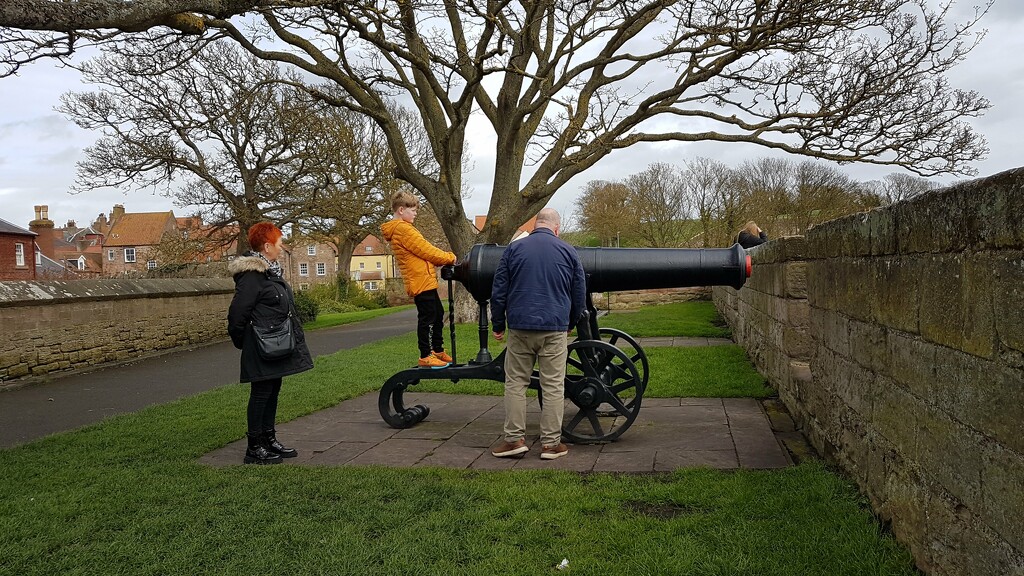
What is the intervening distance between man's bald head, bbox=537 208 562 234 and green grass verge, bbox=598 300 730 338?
27.1 feet

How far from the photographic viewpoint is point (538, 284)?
16.9ft

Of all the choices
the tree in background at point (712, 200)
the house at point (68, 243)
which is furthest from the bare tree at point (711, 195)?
the house at point (68, 243)

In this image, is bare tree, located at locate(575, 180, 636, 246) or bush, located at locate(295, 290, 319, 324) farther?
bare tree, located at locate(575, 180, 636, 246)

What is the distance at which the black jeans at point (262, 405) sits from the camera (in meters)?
5.46

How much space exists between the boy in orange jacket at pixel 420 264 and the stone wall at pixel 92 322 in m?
7.33

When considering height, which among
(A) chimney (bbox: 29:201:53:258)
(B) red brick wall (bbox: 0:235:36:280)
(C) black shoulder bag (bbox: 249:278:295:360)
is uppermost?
(A) chimney (bbox: 29:201:53:258)

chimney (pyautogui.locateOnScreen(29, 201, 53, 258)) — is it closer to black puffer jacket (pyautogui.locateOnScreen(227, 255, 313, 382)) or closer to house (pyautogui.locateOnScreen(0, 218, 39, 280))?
house (pyautogui.locateOnScreen(0, 218, 39, 280))

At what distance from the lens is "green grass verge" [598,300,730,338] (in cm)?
1387

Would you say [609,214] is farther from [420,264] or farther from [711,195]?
[420,264]

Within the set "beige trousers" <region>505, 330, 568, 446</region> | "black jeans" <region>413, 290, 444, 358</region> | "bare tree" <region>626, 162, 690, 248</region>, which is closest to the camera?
"beige trousers" <region>505, 330, 568, 446</region>

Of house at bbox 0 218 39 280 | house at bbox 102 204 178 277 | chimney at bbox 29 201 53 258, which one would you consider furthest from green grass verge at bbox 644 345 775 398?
house at bbox 102 204 178 277

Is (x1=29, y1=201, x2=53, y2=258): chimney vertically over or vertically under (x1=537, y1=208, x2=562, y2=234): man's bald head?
over

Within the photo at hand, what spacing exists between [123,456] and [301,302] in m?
18.7

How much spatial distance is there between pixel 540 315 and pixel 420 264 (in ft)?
5.59
